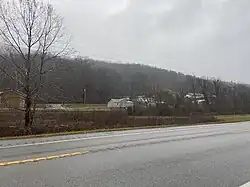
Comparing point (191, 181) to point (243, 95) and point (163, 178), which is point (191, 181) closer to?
point (163, 178)

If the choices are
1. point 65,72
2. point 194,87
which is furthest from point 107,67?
point 65,72

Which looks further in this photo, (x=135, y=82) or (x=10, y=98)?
(x=135, y=82)

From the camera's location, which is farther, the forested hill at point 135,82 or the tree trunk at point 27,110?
the forested hill at point 135,82

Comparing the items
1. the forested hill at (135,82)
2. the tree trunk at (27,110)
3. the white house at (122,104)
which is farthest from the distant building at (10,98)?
the forested hill at (135,82)

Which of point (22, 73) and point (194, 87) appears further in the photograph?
point (194, 87)

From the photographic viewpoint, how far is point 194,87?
354 ft

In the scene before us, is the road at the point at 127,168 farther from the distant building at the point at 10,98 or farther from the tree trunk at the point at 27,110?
the distant building at the point at 10,98

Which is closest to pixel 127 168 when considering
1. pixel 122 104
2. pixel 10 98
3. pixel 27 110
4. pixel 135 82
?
pixel 27 110

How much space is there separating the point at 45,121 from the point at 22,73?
3650mm

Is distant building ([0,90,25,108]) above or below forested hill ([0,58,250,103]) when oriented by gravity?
below

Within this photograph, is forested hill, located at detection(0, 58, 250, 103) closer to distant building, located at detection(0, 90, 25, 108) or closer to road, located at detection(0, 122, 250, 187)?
distant building, located at detection(0, 90, 25, 108)

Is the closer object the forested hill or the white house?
the white house

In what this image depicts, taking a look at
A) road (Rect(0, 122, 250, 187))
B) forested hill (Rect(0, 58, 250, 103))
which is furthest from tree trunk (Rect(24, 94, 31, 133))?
forested hill (Rect(0, 58, 250, 103))

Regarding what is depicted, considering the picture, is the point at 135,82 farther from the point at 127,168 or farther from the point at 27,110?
the point at 127,168
